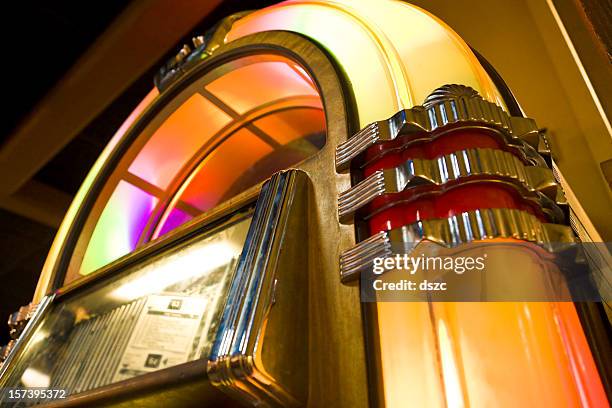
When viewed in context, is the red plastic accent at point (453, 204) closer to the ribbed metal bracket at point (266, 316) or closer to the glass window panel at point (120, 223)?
the ribbed metal bracket at point (266, 316)

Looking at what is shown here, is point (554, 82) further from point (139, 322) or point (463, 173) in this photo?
point (139, 322)

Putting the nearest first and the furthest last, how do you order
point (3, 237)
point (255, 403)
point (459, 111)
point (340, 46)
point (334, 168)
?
point (255, 403) → point (459, 111) → point (334, 168) → point (340, 46) → point (3, 237)

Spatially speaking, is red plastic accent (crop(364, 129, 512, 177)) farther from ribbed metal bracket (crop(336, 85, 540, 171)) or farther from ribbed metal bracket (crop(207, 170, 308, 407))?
ribbed metal bracket (crop(207, 170, 308, 407))

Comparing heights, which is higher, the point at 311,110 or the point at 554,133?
the point at 311,110

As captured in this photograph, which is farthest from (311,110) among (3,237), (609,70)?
(3,237)

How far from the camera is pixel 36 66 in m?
2.67

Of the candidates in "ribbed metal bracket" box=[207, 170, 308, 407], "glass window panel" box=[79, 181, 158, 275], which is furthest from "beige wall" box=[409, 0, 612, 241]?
"glass window panel" box=[79, 181, 158, 275]

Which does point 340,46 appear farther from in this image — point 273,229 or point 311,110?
point 273,229

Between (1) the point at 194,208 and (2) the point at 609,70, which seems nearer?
(2) the point at 609,70

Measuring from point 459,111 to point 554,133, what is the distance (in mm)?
718

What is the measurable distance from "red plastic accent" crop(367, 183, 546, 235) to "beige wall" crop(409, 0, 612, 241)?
0.60 metres

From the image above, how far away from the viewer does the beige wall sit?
124cm

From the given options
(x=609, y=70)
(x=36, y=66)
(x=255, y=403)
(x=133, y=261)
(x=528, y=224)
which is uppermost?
(x=36, y=66)

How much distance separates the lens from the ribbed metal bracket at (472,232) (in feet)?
2.13
